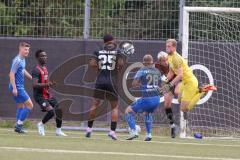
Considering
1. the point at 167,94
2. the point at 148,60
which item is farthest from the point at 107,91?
the point at 167,94

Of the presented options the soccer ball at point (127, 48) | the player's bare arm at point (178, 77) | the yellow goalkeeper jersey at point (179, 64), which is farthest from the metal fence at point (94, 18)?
the player's bare arm at point (178, 77)

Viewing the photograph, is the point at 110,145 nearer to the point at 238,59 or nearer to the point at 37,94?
the point at 37,94

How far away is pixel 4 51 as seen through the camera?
1950 centimetres

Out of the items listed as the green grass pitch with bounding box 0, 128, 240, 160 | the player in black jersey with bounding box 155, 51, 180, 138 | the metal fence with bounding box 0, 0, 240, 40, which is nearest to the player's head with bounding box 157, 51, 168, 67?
the player in black jersey with bounding box 155, 51, 180, 138

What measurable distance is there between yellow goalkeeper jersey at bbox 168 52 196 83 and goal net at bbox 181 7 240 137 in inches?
61.4

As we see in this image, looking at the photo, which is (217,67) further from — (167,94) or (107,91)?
(107,91)

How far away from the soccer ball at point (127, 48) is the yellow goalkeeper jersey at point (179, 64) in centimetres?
245

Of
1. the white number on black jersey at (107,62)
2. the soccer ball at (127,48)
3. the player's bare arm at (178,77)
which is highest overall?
the soccer ball at (127,48)

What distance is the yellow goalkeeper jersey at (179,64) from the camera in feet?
53.3

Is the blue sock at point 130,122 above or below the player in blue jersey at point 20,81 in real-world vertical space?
below

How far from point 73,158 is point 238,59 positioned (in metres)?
9.01

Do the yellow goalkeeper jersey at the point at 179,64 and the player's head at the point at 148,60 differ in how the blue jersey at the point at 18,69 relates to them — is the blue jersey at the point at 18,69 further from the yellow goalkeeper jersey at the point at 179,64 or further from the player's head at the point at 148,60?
the yellow goalkeeper jersey at the point at 179,64

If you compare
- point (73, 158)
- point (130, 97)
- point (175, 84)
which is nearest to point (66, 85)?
point (130, 97)

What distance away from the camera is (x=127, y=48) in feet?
62.0
